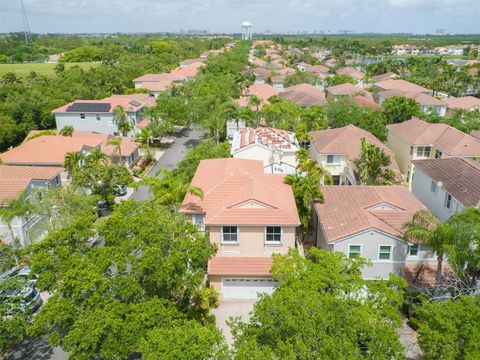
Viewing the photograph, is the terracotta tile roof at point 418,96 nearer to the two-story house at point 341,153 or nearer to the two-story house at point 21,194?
the two-story house at point 341,153

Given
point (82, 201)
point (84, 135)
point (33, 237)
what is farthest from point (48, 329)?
point (84, 135)

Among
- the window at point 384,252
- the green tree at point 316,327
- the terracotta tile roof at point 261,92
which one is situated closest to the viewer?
the green tree at point 316,327

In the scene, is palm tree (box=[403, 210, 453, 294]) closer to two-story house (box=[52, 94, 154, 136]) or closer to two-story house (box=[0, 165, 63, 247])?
two-story house (box=[0, 165, 63, 247])

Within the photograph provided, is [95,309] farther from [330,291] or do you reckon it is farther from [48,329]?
[330,291]

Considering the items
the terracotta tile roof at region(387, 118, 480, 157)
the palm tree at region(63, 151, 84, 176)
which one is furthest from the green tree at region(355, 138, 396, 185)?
the palm tree at region(63, 151, 84, 176)

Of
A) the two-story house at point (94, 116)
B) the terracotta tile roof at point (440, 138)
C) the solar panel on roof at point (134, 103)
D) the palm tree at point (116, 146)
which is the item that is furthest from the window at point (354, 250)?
the solar panel on roof at point (134, 103)

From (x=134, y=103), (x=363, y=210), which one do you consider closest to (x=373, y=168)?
(x=363, y=210)
